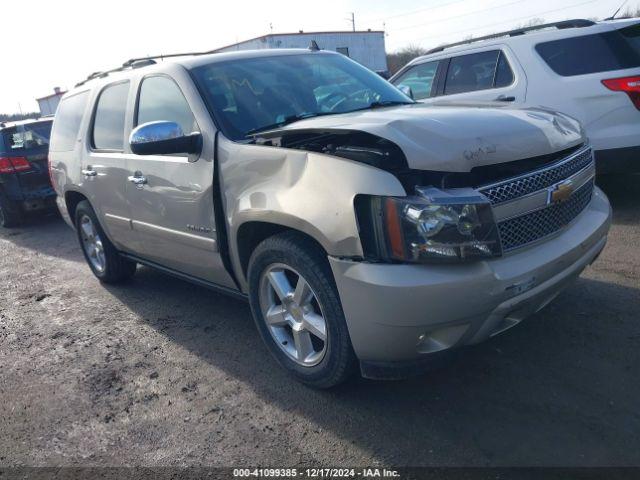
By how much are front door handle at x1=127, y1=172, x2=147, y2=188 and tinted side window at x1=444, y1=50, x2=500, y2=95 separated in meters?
4.24

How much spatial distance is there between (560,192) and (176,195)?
7.55ft

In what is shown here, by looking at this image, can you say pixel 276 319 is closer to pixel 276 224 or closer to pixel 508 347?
pixel 276 224

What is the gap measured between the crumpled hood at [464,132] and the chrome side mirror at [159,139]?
2.40 feet

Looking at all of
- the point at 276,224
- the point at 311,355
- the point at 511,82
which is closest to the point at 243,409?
the point at 311,355

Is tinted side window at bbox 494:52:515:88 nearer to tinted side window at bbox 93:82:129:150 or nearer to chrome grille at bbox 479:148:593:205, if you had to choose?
chrome grille at bbox 479:148:593:205

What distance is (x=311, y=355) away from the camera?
10.3 ft

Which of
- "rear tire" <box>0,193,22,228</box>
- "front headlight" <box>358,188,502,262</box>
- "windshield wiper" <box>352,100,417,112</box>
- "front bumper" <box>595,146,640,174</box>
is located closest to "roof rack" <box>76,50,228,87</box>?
"windshield wiper" <box>352,100,417,112</box>

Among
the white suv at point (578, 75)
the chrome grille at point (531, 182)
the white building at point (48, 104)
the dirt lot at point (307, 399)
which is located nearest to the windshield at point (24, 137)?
the dirt lot at point (307, 399)

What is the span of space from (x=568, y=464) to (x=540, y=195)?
47.3 inches

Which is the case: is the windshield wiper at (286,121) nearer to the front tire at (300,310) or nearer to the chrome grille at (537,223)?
the front tire at (300,310)

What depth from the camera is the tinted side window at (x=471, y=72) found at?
6535 millimetres

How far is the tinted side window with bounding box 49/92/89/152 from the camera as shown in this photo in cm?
532

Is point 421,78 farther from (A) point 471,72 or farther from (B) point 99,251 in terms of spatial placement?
(B) point 99,251

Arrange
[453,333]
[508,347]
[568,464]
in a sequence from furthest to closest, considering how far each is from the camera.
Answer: [508,347] → [453,333] → [568,464]
